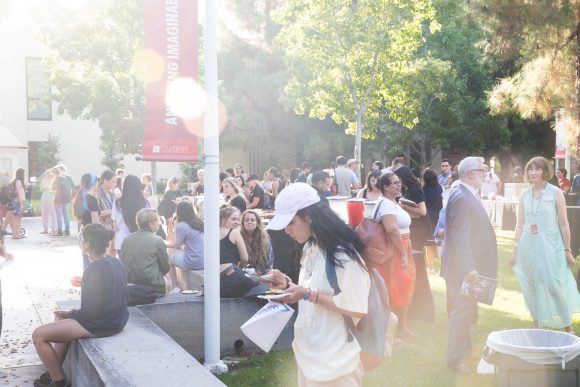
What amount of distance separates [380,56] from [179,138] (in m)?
17.1

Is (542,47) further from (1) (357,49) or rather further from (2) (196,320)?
(2) (196,320)

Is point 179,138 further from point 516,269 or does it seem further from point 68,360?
point 516,269

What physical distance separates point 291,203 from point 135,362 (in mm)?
2059

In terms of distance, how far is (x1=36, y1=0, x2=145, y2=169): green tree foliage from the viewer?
102 ft

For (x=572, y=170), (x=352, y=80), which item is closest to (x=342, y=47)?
(x=352, y=80)

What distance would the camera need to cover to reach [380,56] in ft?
74.0

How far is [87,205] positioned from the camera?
10.6 meters

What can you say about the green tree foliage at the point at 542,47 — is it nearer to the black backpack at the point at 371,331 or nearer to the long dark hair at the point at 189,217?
the long dark hair at the point at 189,217

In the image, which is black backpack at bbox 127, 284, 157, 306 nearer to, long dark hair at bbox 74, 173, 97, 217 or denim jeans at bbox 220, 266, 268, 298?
denim jeans at bbox 220, 266, 268, 298

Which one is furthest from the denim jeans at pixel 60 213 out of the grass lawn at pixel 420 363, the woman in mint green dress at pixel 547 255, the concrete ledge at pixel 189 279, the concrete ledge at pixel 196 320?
the woman in mint green dress at pixel 547 255

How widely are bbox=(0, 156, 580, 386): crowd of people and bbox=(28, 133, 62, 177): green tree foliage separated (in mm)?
33818

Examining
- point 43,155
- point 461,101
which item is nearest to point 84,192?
point 461,101

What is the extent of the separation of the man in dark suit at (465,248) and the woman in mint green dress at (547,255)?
119cm

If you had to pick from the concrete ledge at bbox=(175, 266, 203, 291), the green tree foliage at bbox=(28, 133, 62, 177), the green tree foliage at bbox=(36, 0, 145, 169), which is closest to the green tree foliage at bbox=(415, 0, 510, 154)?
the green tree foliage at bbox=(36, 0, 145, 169)
